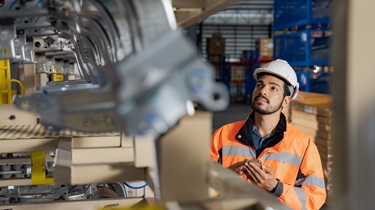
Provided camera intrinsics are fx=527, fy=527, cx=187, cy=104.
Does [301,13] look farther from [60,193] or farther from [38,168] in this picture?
[38,168]

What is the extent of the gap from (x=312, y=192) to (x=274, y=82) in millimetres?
701

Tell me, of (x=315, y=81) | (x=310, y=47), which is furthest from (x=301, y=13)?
(x=315, y=81)

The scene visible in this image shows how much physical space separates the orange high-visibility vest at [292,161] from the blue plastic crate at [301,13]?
15.5ft

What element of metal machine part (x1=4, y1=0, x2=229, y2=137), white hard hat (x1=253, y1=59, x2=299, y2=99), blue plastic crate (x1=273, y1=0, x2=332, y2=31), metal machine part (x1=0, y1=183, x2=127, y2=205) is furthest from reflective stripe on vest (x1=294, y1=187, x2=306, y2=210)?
blue plastic crate (x1=273, y1=0, x2=332, y2=31)

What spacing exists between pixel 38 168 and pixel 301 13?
636 cm

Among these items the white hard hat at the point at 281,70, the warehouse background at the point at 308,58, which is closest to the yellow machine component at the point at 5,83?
the warehouse background at the point at 308,58

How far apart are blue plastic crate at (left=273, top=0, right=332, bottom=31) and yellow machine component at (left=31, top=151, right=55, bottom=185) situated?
5.41m

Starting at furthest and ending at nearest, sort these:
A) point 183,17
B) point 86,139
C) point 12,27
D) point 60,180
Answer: point 183,17 < point 86,139 < point 12,27 < point 60,180

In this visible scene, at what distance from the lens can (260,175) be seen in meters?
2.73

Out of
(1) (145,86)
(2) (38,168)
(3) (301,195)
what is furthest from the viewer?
(2) (38,168)

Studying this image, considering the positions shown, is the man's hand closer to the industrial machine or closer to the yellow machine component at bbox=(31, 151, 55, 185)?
the industrial machine

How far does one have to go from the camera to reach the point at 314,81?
333 inches

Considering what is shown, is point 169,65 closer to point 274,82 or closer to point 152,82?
point 152,82

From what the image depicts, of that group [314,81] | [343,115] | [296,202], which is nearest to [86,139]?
[296,202]
